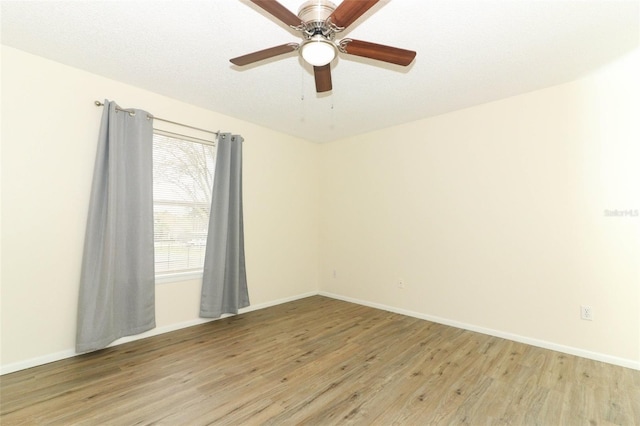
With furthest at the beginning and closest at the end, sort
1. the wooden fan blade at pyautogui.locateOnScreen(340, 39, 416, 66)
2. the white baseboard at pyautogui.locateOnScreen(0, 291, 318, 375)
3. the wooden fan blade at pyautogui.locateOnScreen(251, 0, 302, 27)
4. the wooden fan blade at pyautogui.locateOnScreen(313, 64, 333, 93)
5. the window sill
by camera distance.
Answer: the window sill → the white baseboard at pyautogui.locateOnScreen(0, 291, 318, 375) → the wooden fan blade at pyautogui.locateOnScreen(313, 64, 333, 93) → the wooden fan blade at pyautogui.locateOnScreen(340, 39, 416, 66) → the wooden fan blade at pyautogui.locateOnScreen(251, 0, 302, 27)

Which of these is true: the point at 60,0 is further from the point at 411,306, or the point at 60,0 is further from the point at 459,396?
the point at 411,306

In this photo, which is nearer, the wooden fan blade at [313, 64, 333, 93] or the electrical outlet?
the wooden fan blade at [313, 64, 333, 93]

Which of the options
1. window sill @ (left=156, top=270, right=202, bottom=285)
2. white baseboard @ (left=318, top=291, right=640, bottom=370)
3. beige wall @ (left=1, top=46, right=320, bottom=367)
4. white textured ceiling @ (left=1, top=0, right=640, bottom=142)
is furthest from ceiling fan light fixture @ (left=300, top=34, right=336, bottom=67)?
white baseboard @ (left=318, top=291, right=640, bottom=370)

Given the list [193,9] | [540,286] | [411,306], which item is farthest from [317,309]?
[193,9]

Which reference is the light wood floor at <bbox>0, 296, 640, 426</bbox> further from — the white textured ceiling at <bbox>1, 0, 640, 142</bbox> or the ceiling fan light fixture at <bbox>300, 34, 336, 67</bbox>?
the white textured ceiling at <bbox>1, 0, 640, 142</bbox>

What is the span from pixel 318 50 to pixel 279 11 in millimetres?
293

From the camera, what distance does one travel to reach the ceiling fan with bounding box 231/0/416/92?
143cm

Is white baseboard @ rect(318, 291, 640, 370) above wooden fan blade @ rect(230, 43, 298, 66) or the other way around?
the other way around

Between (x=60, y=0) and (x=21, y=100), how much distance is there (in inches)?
39.7

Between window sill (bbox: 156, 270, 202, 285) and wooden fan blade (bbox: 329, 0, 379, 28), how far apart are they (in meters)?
2.84

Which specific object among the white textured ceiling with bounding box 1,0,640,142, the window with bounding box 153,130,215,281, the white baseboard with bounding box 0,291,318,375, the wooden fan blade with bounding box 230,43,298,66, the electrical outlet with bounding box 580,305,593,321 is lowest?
the white baseboard with bounding box 0,291,318,375

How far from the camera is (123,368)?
2303mm

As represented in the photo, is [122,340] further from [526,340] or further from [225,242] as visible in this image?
[526,340]

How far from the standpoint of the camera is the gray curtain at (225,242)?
11.1ft
